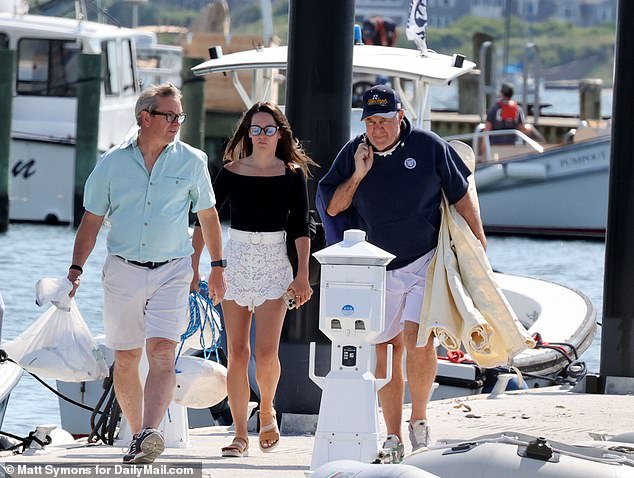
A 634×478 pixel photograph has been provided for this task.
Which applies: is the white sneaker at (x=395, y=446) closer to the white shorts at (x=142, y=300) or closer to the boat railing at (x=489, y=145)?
the white shorts at (x=142, y=300)

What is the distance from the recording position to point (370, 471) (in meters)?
5.09

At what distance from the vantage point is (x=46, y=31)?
89.2ft

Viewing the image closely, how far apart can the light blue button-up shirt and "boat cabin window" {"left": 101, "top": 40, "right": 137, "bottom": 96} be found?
Result: 68.2 feet

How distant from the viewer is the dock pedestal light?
22.3ft

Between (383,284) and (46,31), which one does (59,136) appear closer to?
(46,31)

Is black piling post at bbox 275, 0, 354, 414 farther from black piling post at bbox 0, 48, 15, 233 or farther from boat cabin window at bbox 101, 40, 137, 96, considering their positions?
boat cabin window at bbox 101, 40, 137, 96

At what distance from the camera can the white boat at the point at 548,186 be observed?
3031 cm

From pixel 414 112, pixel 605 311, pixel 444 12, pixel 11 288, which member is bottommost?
pixel 11 288

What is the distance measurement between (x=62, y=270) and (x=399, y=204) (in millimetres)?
16133

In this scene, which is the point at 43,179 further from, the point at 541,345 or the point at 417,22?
the point at 541,345

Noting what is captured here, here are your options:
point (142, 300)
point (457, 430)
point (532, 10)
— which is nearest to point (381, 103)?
point (142, 300)

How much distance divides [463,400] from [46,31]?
1876 cm

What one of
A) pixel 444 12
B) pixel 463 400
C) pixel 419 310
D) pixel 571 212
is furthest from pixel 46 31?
pixel 444 12

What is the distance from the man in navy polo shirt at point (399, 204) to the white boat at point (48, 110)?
19.8 metres
